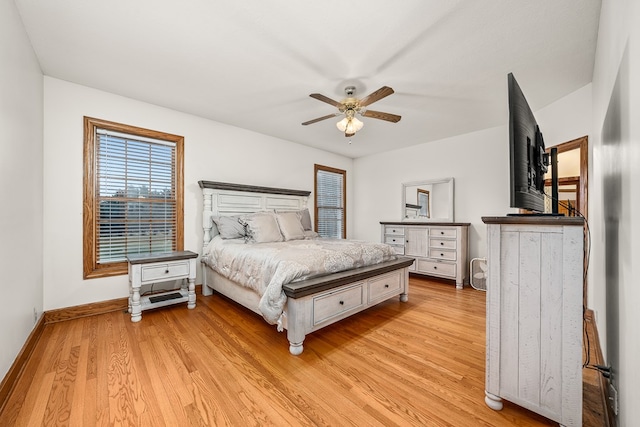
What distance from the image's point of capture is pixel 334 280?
2.32 meters

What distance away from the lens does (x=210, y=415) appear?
1426 mm

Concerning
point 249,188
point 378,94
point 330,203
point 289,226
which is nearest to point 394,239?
point 330,203

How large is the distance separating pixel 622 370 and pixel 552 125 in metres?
3.08

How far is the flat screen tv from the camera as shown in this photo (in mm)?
1284

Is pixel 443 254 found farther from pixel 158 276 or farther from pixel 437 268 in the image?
→ pixel 158 276

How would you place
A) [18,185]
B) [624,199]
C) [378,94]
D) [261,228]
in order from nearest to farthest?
[624,199] < [18,185] < [378,94] < [261,228]

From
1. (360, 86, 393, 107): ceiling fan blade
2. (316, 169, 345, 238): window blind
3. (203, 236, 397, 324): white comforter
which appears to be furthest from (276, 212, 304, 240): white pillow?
(360, 86, 393, 107): ceiling fan blade

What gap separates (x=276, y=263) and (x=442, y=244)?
309 centimetres

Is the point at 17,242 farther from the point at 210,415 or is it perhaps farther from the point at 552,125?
the point at 552,125

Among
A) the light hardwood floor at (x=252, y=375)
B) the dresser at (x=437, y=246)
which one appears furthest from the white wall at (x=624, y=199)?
→ the dresser at (x=437, y=246)

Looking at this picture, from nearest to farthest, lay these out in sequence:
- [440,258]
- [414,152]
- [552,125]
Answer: [552,125] < [440,258] < [414,152]

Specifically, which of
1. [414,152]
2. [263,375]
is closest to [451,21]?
[263,375]

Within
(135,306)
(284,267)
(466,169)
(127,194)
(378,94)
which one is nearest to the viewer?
(284,267)

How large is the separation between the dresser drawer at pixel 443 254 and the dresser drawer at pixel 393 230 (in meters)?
0.62
